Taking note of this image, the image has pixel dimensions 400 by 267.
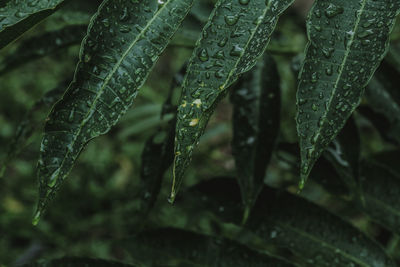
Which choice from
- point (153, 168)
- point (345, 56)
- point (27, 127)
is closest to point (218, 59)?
point (345, 56)

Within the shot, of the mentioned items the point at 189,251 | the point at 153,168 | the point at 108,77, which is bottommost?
the point at 189,251

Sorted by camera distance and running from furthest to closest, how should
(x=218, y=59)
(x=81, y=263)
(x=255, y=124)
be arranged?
(x=255, y=124), (x=81, y=263), (x=218, y=59)

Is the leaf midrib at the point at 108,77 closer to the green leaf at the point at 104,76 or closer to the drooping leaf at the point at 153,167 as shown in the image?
the green leaf at the point at 104,76

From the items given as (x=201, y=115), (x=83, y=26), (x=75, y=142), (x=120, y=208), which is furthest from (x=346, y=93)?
(x=120, y=208)

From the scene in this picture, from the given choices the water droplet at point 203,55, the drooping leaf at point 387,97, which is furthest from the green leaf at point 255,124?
the water droplet at point 203,55

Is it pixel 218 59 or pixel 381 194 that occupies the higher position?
pixel 218 59

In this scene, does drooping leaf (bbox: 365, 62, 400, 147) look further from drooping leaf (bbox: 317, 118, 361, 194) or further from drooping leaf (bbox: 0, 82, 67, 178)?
drooping leaf (bbox: 0, 82, 67, 178)

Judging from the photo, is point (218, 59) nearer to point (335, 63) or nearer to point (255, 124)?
point (335, 63)
